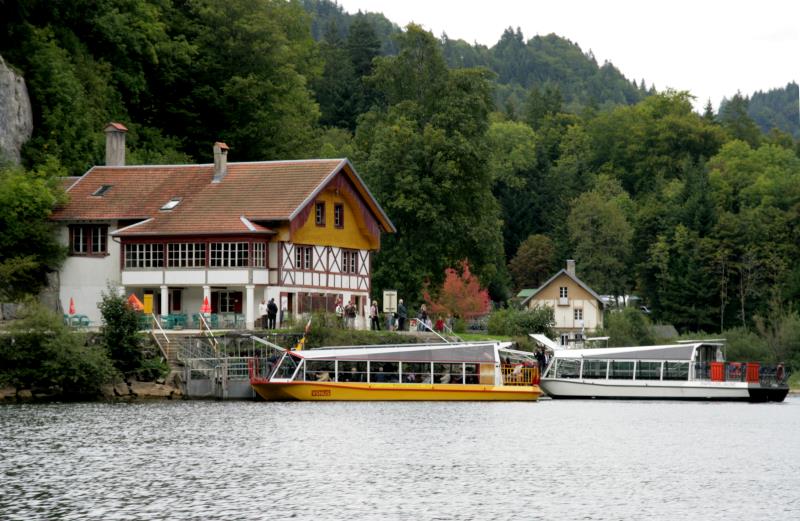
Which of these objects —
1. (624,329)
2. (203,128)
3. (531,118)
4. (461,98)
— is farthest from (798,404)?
(531,118)

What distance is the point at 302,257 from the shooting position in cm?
7175

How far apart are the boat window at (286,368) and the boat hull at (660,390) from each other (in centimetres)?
1335

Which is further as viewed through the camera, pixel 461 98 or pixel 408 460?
pixel 461 98

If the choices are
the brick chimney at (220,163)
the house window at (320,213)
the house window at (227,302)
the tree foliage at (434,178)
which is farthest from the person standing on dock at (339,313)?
the tree foliage at (434,178)

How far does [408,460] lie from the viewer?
38.2 meters

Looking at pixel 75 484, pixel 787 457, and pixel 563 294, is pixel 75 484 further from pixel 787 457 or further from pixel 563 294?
pixel 563 294

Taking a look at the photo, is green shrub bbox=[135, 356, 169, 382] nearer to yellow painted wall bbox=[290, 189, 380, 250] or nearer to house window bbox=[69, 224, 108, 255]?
yellow painted wall bbox=[290, 189, 380, 250]

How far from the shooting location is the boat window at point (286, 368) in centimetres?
6066

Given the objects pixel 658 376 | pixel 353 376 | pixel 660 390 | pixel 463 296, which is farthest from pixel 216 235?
pixel 463 296

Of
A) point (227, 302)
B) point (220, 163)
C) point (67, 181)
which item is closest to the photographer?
point (227, 302)

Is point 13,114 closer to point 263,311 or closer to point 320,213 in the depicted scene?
point 320,213

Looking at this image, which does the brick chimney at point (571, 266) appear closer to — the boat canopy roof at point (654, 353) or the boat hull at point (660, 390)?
the boat hull at point (660, 390)

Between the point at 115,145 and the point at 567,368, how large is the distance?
2483 cm

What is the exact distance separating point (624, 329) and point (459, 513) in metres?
73.0
